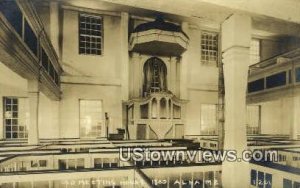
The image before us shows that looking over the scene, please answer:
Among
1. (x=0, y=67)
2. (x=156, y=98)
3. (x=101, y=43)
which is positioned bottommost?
(x=156, y=98)

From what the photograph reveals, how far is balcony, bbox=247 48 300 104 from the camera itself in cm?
782

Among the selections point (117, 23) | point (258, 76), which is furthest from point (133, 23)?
point (258, 76)

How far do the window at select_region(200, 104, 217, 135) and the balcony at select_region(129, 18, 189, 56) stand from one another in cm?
321

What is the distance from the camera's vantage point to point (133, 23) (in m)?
11.3

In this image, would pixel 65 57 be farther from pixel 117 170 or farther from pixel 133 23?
pixel 117 170

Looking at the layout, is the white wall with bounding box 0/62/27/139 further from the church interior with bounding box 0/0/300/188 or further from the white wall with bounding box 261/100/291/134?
the white wall with bounding box 261/100/291/134

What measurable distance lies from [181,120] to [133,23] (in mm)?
4632

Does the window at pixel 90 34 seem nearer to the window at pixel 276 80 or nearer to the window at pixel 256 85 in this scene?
the window at pixel 256 85

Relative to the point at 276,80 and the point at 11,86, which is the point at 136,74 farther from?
the point at 276,80

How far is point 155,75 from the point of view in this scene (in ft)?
37.3

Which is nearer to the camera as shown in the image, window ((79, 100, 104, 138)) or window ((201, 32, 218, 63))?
window ((79, 100, 104, 138))

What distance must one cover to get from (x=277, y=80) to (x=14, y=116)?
30.9 feet

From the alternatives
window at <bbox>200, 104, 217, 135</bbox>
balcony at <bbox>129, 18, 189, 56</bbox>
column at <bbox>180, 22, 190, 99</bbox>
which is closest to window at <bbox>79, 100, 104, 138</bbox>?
balcony at <bbox>129, 18, 189, 56</bbox>

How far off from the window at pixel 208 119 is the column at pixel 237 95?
369 inches
